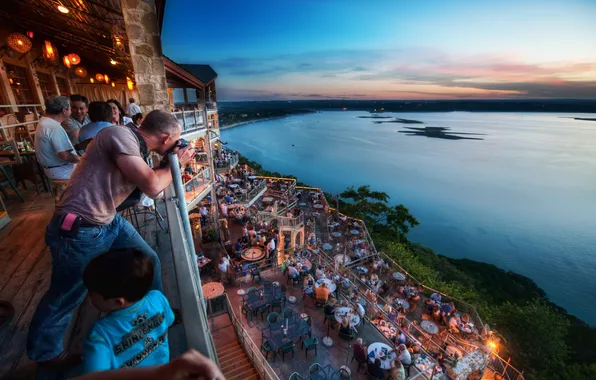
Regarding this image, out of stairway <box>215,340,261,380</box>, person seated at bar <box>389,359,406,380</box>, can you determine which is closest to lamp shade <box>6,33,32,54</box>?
stairway <box>215,340,261,380</box>

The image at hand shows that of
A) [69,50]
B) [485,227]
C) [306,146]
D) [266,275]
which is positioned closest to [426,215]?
[485,227]

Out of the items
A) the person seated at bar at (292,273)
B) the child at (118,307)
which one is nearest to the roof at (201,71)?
the person seated at bar at (292,273)

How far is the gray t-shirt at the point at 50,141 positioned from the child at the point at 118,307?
3.07 metres

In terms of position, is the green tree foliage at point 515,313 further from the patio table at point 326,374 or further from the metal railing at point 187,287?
the metal railing at point 187,287

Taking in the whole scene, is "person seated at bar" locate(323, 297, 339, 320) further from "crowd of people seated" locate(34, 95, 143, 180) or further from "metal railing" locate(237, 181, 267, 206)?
"metal railing" locate(237, 181, 267, 206)

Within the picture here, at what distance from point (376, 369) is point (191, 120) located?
1196 centimetres

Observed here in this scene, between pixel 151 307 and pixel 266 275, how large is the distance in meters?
11.0

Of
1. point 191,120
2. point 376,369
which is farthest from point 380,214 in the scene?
point 191,120

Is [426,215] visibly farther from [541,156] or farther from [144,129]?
[541,156]

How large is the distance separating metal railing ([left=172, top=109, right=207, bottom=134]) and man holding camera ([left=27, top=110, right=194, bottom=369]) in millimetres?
8898

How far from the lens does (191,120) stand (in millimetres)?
11391

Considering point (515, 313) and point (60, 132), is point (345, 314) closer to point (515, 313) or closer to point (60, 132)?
point (60, 132)

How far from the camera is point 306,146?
117m

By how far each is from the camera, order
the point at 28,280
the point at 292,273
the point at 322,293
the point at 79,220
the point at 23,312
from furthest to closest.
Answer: the point at 292,273, the point at 322,293, the point at 28,280, the point at 23,312, the point at 79,220
